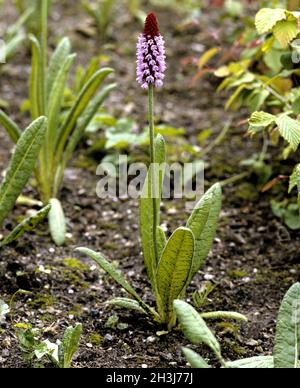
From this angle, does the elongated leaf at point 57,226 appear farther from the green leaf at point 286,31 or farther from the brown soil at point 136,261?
the green leaf at point 286,31

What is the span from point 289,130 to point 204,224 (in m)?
0.44

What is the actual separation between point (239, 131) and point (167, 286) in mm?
1813

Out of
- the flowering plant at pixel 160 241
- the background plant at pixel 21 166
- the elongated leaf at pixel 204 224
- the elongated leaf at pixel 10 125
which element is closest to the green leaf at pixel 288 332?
the flowering plant at pixel 160 241

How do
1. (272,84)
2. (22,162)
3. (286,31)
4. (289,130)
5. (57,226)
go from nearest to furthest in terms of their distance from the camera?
1. (289,130)
2. (286,31)
3. (22,162)
4. (57,226)
5. (272,84)

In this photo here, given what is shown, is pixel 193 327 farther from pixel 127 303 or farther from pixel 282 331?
pixel 127 303

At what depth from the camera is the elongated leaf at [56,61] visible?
3387mm

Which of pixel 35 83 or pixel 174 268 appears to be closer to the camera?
pixel 174 268

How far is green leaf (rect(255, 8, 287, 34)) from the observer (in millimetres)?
2486

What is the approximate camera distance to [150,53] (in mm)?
2168

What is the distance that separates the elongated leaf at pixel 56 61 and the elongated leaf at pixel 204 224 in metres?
1.22

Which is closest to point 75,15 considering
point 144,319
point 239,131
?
point 239,131

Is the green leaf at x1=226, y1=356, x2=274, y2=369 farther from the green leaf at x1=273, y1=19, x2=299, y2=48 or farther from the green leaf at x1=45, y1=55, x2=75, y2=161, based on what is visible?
the green leaf at x1=45, y1=55, x2=75, y2=161

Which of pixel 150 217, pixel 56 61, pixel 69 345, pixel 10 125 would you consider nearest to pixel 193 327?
pixel 69 345

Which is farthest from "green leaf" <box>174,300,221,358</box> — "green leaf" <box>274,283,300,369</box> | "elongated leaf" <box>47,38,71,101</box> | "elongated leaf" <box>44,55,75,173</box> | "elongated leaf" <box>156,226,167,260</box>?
"elongated leaf" <box>47,38,71,101</box>
